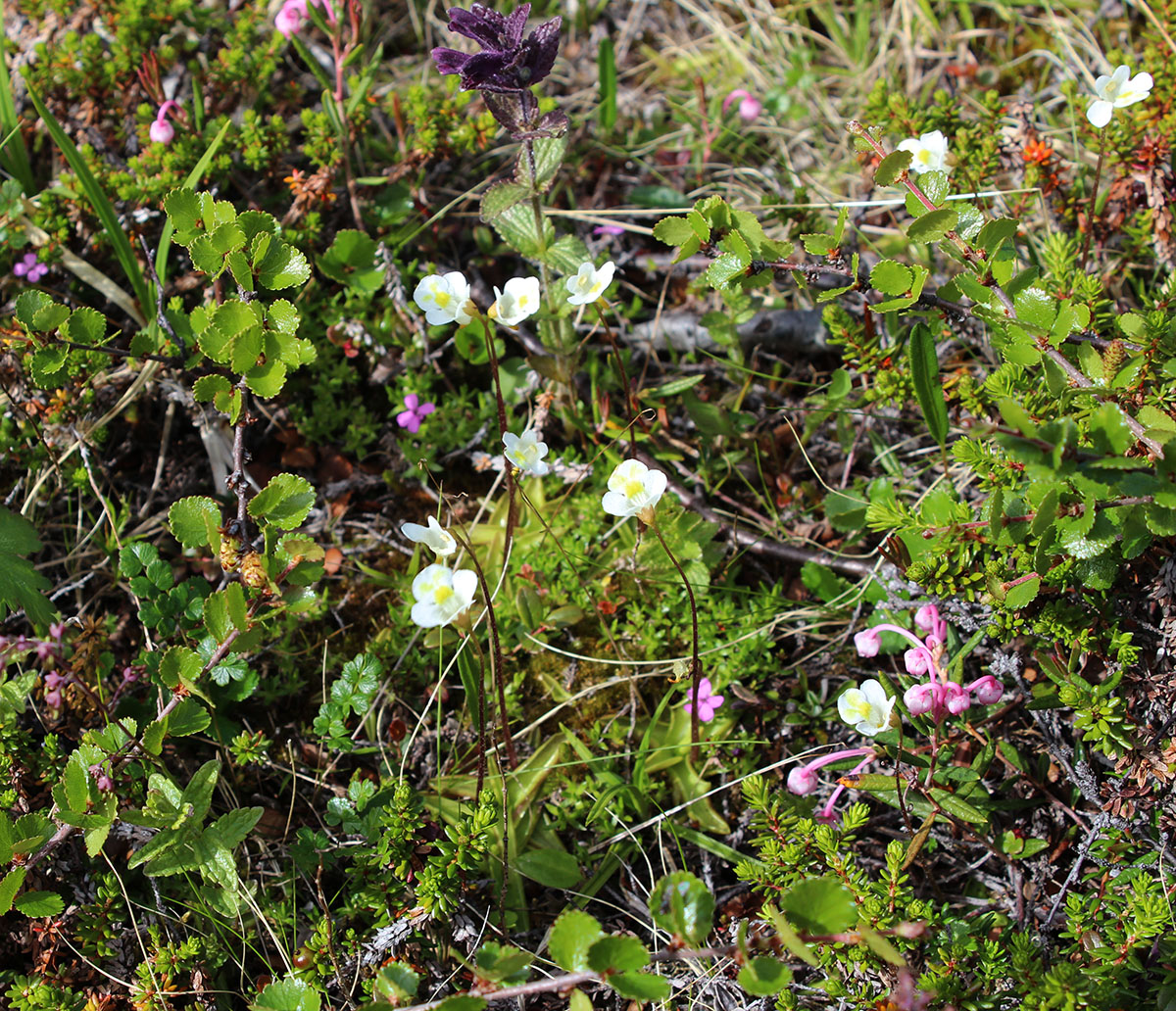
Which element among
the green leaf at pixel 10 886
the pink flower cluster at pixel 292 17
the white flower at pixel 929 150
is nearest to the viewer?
the green leaf at pixel 10 886

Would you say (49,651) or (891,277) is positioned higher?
(891,277)

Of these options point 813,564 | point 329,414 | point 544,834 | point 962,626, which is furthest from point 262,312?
point 962,626

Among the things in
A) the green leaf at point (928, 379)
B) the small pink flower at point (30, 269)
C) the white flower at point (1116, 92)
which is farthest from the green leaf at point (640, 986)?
the small pink flower at point (30, 269)

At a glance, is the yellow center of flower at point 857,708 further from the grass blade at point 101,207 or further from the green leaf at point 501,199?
the grass blade at point 101,207

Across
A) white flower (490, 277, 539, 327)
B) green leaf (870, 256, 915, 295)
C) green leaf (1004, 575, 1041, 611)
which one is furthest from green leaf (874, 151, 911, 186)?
green leaf (1004, 575, 1041, 611)

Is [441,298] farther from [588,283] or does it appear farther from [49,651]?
[49,651]

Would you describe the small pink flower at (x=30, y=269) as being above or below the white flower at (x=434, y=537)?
above

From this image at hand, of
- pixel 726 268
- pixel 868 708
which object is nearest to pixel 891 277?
pixel 726 268
